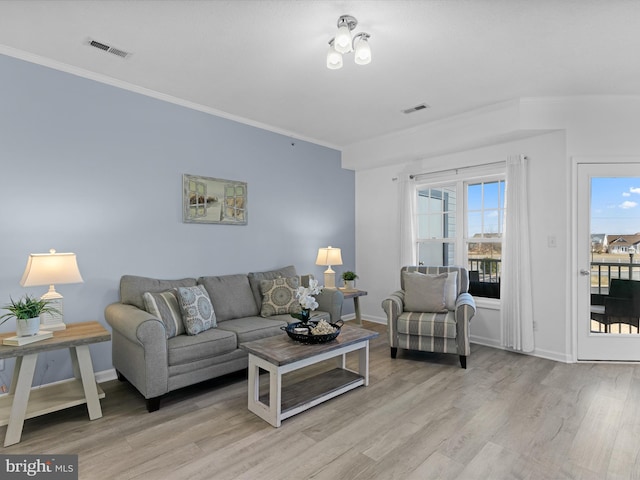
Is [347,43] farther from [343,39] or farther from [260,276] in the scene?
[260,276]

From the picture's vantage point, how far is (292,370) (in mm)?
2488

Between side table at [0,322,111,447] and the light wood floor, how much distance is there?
0.14 metres

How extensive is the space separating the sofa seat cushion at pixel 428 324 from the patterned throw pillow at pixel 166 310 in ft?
7.00

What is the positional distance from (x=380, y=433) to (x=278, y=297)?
182 cm

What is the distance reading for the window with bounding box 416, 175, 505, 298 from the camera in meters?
4.30

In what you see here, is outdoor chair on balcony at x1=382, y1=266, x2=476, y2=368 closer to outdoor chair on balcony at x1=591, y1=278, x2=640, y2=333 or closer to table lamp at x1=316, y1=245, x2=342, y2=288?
table lamp at x1=316, y1=245, x2=342, y2=288

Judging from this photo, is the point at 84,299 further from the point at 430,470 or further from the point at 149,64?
the point at 430,470

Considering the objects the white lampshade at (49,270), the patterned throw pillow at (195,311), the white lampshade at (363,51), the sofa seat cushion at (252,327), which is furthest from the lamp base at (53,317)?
the white lampshade at (363,51)

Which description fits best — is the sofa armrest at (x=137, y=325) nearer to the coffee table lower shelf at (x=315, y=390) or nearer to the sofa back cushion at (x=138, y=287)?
the sofa back cushion at (x=138, y=287)

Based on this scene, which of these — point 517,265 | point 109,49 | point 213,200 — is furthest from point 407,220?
point 109,49

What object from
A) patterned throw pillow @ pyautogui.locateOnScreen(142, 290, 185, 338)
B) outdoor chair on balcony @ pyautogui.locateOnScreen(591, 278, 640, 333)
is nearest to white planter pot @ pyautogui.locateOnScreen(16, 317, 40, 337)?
patterned throw pillow @ pyautogui.locateOnScreen(142, 290, 185, 338)

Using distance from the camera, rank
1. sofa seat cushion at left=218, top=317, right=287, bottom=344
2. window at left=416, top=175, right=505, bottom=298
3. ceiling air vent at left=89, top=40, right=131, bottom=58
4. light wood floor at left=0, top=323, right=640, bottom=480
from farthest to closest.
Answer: window at left=416, top=175, right=505, bottom=298 → sofa seat cushion at left=218, top=317, right=287, bottom=344 → ceiling air vent at left=89, top=40, right=131, bottom=58 → light wood floor at left=0, top=323, right=640, bottom=480

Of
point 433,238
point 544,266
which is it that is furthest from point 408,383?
point 433,238

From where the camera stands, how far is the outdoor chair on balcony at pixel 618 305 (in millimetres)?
3543
